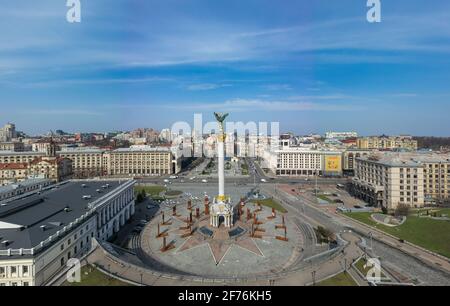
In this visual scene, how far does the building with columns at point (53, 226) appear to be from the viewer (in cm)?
2411

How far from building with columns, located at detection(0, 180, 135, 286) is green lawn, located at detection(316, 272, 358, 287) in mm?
21414

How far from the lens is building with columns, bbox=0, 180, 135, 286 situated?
2411 centimetres

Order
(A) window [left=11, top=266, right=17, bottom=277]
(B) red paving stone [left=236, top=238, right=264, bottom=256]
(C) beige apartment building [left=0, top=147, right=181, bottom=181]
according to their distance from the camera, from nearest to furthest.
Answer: (A) window [left=11, top=266, right=17, bottom=277]
(B) red paving stone [left=236, top=238, right=264, bottom=256]
(C) beige apartment building [left=0, top=147, right=181, bottom=181]

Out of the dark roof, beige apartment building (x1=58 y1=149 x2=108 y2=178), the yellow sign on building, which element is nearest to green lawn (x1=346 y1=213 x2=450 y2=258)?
the dark roof

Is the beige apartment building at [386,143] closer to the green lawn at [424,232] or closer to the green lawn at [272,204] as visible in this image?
the green lawn at [272,204]

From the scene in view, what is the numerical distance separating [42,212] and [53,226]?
4.50m

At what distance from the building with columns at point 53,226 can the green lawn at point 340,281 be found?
2141 centimetres

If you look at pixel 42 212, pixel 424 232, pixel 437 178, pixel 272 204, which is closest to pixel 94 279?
pixel 42 212

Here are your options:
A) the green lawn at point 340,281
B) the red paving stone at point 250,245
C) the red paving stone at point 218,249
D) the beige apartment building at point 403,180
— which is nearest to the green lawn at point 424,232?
the beige apartment building at point 403,180

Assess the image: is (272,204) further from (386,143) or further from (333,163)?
(386,143)

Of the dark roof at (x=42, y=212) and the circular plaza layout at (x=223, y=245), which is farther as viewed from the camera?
the circular plaza layout at (x=223, y=245)

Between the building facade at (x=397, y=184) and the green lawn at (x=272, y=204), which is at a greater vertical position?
the building facade at (x=397, y=184)

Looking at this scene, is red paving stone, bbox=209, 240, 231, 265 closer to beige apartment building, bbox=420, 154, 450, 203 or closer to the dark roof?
the dark roof
